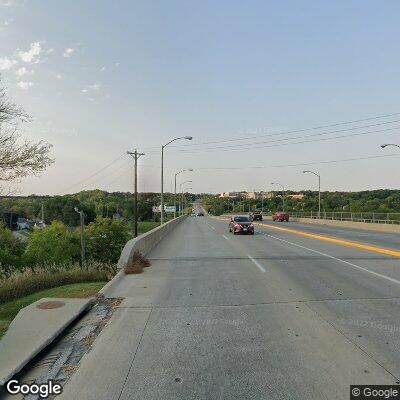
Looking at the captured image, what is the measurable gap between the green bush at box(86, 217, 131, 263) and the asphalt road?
28471 millimetres

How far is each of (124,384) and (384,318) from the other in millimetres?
4842

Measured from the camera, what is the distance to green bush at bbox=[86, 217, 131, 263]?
39281 mm

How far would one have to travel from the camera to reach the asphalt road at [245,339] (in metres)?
4.62

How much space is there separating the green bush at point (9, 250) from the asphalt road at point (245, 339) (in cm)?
2564

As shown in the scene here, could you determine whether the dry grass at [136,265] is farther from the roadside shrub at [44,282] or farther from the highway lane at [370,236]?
the highway lane at [370,236]

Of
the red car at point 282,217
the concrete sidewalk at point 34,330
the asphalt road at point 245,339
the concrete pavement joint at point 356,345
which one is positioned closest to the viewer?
the asphalt road at point 245,339

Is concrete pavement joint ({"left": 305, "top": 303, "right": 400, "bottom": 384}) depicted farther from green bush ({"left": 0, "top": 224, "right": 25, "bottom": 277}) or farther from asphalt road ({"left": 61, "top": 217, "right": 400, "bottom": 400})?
green bush ({"left": 0, "top": 224, "right": 25, "bottom": 277})

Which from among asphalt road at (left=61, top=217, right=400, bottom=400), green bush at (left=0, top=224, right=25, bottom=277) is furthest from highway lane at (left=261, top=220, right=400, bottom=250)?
green bush at (left=0, top=224, right=25, bottom=277)

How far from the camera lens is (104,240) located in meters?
39.8

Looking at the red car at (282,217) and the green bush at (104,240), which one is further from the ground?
the red car at (282,217)

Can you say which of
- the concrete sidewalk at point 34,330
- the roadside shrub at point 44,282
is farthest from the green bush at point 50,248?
the concrete sidewalk at point 34,330

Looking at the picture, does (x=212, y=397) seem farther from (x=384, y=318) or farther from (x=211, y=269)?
(x=211, y=269)

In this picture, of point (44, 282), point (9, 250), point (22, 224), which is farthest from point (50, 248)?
point (22, 224)

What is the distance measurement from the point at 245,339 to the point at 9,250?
3685 cm
